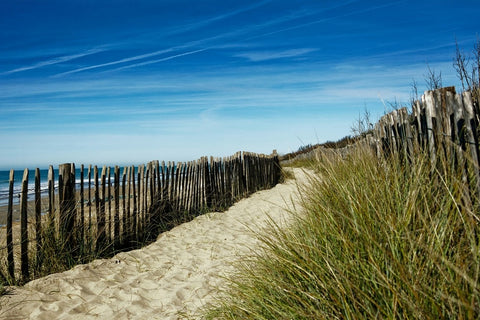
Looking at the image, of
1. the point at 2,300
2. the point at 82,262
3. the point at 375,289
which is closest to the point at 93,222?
the point at 82,262

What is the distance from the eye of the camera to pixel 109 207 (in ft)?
16.6

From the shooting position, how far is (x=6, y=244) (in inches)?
153

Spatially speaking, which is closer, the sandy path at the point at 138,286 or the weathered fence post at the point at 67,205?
the sandy path at the point at 138,286

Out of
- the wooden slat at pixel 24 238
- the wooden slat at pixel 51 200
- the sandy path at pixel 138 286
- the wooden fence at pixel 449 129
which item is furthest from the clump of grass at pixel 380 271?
the wooden slat at pixel 51 200

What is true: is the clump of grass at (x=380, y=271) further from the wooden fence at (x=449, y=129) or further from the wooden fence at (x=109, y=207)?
the wooden fence at (x=109, y=207)

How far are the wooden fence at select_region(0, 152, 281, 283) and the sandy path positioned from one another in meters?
0.33

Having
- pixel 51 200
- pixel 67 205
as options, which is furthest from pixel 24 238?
pixel 67 205

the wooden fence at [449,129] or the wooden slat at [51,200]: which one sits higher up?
the wooden fence at [449,129]

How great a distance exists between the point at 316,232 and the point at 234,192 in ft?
22.5

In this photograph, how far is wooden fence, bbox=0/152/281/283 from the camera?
13.1ft

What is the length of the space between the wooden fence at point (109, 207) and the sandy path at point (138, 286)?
33 cm

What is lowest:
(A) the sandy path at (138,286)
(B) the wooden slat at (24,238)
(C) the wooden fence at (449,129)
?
(A) the sandy path at (138,286)

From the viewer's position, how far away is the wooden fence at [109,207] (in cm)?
398

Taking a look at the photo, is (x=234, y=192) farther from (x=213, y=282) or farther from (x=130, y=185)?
(x=213, y=282)
